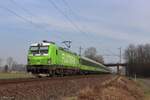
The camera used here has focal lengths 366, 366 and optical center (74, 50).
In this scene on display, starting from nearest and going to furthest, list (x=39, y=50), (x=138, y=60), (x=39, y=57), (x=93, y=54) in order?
(x=39, y=57) < (x=39, y=50) < (x=138, y=60) < (x=93, y=54)

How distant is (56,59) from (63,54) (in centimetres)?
511

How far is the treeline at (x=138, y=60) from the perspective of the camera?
4780 inches

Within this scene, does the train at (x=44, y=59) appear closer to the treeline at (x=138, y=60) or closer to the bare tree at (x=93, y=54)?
the treeline at (x=138, y=60)

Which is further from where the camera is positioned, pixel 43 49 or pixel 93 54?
pixel 93 54

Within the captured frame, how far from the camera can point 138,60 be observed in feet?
452

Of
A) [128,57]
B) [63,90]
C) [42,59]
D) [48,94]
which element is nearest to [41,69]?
[42,59]

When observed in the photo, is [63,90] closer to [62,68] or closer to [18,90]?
[18,90]

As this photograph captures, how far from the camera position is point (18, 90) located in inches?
663

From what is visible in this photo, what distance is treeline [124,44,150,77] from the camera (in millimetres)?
121412

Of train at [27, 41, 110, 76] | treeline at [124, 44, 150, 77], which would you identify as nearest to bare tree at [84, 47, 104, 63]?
treeline at [124, 44, 150, 77]

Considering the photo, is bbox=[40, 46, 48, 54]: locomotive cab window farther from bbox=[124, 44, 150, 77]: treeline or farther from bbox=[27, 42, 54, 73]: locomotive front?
bbox=[124, 44, 150, 77]: treeline

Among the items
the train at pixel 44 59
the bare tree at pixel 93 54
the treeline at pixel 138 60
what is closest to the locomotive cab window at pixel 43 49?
the train at pixel 44 59

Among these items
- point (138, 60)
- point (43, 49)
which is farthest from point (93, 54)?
point (43, 49)

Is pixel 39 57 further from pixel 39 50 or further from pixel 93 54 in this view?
pixel 93 54
